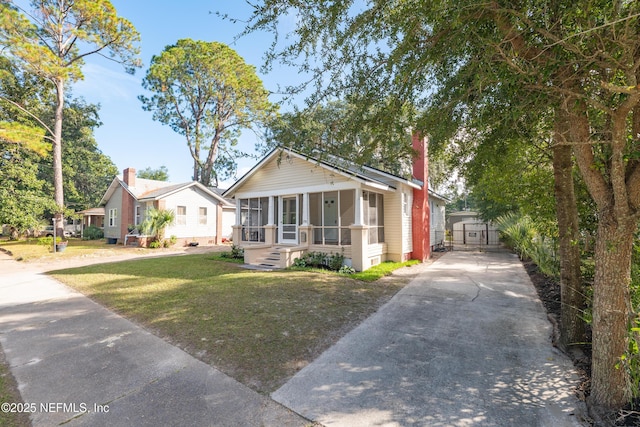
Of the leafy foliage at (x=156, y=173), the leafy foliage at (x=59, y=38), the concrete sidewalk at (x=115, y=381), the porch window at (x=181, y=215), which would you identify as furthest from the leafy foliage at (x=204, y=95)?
the leafy foliage at (x=156, y=173)

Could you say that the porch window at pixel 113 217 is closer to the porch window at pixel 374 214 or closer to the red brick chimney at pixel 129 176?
the red brick chimney at pixel 129 176

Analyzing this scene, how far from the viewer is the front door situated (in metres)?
12.6

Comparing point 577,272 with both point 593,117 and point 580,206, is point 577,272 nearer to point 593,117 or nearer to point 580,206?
point 580,206

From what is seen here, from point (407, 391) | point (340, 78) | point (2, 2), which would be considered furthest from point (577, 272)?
point (2, 2)

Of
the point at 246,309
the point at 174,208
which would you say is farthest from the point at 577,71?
the point at 174,208

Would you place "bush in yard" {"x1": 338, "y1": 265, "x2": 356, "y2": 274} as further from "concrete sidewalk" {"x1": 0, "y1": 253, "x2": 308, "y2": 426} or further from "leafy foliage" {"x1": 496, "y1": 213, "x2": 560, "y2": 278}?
"concrete sidewalk" {"x1": 0, "y1": 253, "x2": 308, "y2": 426}

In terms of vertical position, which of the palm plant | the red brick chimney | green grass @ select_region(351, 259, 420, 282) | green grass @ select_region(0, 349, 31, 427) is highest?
the red brick chimney

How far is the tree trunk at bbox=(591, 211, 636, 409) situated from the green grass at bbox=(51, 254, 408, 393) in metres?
3.10

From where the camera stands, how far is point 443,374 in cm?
342

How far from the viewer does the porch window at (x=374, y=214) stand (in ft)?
37.2

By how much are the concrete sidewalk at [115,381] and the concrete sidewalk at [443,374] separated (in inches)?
20.3

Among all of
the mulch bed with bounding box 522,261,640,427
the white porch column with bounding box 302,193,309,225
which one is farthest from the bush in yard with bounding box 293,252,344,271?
the mulch bed with bounding box 522,261,640,427

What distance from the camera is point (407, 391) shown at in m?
3.07

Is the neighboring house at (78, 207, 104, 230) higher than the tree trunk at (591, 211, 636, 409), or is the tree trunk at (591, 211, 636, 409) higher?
the neighboring house at (78, 207, 104, 230)
